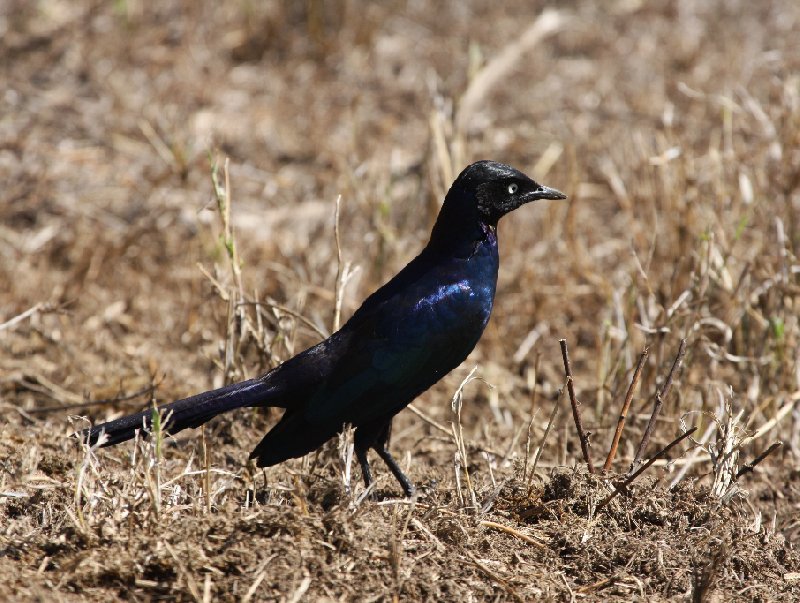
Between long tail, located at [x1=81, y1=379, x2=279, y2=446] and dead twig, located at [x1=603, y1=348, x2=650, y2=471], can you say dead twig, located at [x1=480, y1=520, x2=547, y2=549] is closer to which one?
dead twig, located at [x1=603, y1=348, x2=650, y2=471]

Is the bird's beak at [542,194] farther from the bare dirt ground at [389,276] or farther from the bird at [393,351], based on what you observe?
the bare dirt ground at [389,276]

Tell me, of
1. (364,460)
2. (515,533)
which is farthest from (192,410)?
(515,533)

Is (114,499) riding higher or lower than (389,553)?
higher

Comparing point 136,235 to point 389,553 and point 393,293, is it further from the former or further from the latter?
point 389,553

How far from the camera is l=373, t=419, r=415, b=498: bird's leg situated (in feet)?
14.0

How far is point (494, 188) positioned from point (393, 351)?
788 millimetres

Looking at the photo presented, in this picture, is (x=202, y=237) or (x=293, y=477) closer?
(x=293, y=477)

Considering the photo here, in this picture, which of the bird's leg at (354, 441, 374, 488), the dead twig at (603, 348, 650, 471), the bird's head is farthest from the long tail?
the dead twig at (603, 348, 650, 471)

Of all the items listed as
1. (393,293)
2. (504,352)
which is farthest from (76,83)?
(393,293)

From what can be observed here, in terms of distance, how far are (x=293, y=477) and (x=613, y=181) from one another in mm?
2964

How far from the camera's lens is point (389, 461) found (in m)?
4.36

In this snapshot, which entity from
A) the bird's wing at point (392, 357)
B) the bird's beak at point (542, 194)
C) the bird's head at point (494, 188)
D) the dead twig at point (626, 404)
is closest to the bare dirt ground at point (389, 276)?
the dead twig at point (626, 404)

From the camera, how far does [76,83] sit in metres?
8.12

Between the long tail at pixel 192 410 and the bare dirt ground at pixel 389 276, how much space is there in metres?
0.16
